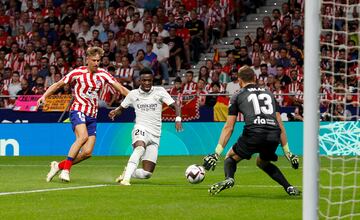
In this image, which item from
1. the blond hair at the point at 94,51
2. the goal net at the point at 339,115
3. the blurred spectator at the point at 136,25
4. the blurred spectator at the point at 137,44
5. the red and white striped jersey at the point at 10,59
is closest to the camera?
the blond hair at the point at 94,51

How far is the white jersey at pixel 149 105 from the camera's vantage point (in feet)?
55.6

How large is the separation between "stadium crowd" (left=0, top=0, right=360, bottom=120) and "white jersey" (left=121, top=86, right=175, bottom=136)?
331 inches

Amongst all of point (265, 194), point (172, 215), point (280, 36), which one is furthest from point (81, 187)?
point (280, 36)

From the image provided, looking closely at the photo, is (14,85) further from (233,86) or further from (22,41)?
(233,86)

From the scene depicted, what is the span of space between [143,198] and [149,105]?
3579 mm

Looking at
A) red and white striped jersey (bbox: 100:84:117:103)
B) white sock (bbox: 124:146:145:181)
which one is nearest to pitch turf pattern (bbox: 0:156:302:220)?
white sock (bbox: 124:146:145:181)

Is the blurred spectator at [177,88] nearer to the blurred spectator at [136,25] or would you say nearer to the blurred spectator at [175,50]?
the blurred spectator at [175,50]

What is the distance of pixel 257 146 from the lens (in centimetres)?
1361

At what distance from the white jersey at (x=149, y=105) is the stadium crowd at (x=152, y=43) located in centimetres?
840

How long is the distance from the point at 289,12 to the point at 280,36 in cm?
115

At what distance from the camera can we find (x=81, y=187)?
50.9 ft

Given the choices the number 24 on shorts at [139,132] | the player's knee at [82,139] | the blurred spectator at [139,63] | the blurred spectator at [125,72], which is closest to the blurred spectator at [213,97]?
the blurred spectator at [125,72]

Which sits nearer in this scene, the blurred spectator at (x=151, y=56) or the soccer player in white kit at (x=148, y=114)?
the soccer player in white kit at (x=148, y=114)

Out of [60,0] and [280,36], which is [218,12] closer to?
[280,36]
